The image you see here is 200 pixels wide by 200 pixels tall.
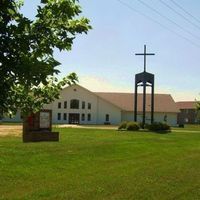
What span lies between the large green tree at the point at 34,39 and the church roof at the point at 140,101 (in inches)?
4017

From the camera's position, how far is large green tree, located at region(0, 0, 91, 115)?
18.4 ft

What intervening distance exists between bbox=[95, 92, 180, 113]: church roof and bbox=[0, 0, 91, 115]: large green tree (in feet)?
335

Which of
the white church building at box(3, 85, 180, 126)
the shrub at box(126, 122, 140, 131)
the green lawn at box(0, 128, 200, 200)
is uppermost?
the white church building at box(3, 85, 180, 126)

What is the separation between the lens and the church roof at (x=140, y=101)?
11019 centimetres

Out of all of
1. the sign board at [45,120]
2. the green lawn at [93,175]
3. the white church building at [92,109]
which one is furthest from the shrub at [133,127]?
the white church building at [92,109]

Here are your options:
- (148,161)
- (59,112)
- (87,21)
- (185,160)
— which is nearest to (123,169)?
(148,161)

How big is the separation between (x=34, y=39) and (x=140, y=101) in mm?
105839

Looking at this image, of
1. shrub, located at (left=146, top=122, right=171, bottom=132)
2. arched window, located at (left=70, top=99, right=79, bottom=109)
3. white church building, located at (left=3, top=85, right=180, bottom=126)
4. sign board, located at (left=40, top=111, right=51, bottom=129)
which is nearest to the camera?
sign board, located at (left=40, top=111, right=51, bottom=129)

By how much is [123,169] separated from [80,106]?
85.7 meters

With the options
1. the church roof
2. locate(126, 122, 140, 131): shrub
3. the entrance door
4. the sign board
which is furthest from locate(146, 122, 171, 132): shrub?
the church roof

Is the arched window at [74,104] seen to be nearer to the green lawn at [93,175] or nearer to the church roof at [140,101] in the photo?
the church roof at [140,101]

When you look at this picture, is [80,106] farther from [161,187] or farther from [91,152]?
[161,187]

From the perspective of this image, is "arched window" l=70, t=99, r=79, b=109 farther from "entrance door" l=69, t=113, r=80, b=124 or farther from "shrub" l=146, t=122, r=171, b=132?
"shrub" l=146, t=122, r=171, b=132

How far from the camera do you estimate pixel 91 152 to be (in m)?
24.7
